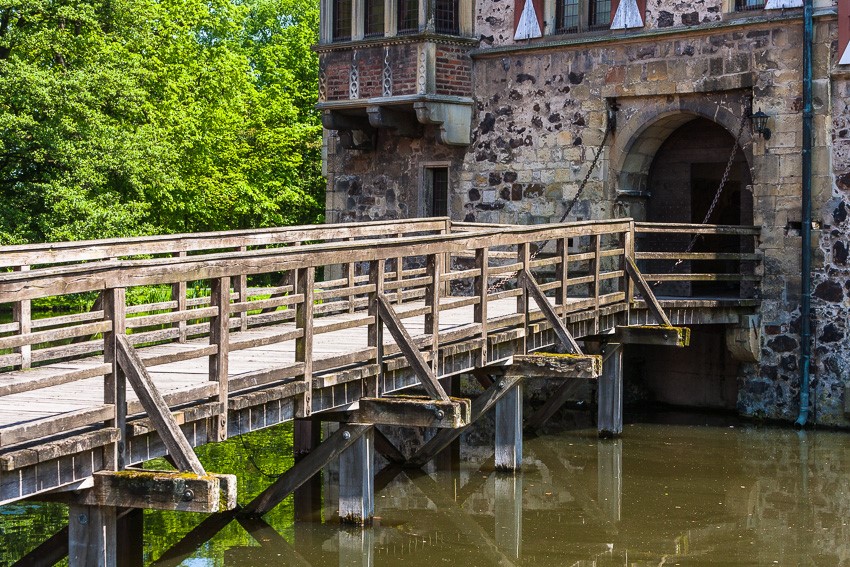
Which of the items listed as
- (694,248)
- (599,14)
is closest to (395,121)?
(599,14)

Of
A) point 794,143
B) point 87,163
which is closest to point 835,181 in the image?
point 794,143

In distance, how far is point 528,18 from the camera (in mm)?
18953

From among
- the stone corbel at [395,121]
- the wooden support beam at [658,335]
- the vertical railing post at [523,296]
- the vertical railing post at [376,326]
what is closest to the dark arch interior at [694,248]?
the wooden support beam at [658,335]

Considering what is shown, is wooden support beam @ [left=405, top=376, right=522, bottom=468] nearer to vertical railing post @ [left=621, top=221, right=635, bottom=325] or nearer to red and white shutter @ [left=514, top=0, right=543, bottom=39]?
vertical railing post @ [left=621, top=221, right=635, bottom=325]

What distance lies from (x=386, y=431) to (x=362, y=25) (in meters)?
6.12

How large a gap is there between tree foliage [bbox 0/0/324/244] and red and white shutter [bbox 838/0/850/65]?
12711 mm

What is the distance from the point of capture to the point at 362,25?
19.8m

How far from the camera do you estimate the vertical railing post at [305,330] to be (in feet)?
33.5

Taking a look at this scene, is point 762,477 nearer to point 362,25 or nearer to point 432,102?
point 432,102

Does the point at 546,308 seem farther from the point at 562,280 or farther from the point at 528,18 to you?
the point at 528,18

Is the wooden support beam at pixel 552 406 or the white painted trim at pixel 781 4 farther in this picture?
the white painted trim at pixel 781 4

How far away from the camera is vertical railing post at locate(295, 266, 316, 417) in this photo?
1022 cm

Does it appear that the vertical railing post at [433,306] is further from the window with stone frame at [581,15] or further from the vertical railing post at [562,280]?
the window with stone frame at [581,15]

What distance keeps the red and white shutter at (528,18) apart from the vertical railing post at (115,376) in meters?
11.7
